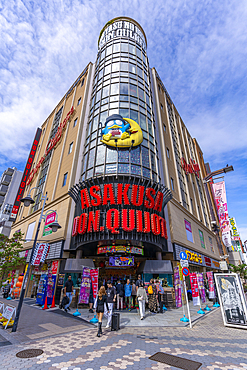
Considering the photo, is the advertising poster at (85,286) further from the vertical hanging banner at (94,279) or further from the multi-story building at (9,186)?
the multi-story building at (9,186)

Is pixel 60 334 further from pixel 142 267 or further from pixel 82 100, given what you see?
pixel 82 100

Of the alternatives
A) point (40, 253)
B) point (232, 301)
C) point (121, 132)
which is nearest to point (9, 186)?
point (40, 253)

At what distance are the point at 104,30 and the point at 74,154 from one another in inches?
1146

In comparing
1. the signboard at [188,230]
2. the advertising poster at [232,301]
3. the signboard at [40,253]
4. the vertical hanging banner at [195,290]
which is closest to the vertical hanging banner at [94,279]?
the vertical hanging banner at [195,290]

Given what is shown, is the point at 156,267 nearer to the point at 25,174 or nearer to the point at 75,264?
the point at 75,264

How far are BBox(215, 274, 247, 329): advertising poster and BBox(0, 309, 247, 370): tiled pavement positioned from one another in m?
0.75

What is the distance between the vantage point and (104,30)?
37812 millimetres

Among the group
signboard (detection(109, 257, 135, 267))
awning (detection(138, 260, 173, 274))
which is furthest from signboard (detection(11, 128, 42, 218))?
awning (detection(138, 260, 173, 274))

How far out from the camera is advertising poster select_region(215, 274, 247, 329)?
10.2m

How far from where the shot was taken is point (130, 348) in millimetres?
6801

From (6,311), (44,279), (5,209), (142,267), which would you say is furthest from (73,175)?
(5,209)

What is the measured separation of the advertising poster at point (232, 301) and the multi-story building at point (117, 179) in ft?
24.9

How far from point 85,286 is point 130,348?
8.10 metres

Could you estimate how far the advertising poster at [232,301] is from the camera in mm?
10172
